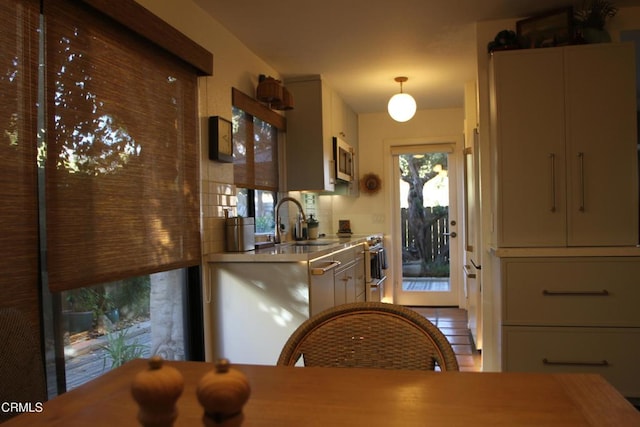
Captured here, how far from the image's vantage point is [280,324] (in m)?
2.76

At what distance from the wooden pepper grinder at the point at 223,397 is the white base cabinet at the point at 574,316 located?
2382 mm

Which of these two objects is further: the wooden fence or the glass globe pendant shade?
the wooden fence

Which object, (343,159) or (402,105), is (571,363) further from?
(343,159)

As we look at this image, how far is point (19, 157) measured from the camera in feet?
5.11

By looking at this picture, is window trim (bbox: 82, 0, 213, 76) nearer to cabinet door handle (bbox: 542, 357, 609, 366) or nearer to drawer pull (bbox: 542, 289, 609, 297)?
drawer pull (bbox: 542, 289, 609, 297)

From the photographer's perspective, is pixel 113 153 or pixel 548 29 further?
pixel 548 29

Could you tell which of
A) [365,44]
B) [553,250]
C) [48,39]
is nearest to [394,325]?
[48,39]

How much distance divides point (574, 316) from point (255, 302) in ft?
5.69

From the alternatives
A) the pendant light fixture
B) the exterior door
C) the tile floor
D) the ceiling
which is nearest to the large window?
the ceiling

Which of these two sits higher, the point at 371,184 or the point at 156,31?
the point at 156,31

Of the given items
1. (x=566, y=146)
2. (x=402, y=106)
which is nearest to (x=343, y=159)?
(x=402, y=106)

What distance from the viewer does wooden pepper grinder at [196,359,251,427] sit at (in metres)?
0.49

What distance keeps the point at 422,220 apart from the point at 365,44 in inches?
117

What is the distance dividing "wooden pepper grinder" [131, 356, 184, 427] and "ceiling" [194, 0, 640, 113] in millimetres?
2623
